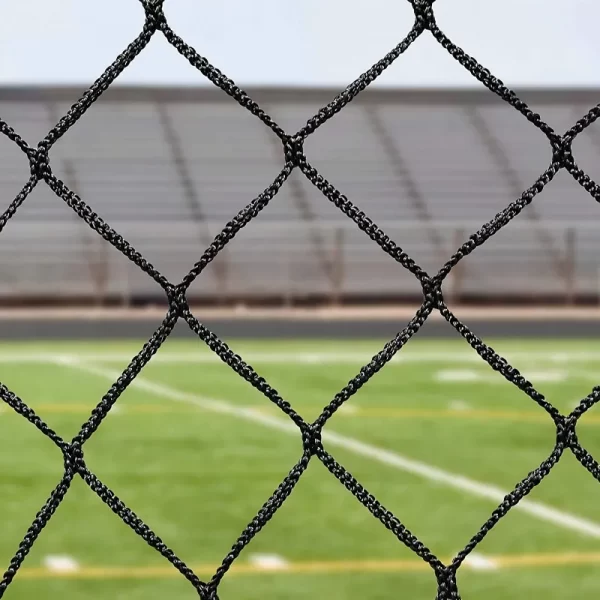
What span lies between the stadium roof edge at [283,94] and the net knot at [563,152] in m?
11.8

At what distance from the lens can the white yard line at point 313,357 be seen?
253 inches

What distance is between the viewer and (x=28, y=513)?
9.84 feet

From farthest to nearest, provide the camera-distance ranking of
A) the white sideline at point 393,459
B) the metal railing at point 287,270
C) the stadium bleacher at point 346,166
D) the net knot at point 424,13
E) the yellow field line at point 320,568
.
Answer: the stadium bleacher at point 346,166
the metal railing at point 287,270
the white sideline at point 393,459
the yellow field line at point 320,568
the net knot at point 424,13

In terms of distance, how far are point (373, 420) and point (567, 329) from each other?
13.4 feet

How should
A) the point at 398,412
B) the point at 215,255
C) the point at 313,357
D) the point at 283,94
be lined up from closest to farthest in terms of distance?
the point at 215,255
the point at 398,412
the point at 313,357
the point at 283,94

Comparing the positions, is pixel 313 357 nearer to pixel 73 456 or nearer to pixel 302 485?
pixel 302 485

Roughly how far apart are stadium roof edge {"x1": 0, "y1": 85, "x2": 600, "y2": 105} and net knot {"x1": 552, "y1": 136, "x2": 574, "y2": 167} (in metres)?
11.8

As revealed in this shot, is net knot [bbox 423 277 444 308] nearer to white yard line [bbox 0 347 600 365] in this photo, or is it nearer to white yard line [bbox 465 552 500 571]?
white yard line [bbox 465 552 500 571]

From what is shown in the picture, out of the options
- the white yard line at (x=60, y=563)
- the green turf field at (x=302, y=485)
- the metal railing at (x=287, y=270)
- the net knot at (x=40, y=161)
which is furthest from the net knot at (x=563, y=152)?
the metal railing at (x=287, y=270)

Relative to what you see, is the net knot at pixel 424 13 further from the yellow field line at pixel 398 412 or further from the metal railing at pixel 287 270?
the metal railing at pixel 287 270

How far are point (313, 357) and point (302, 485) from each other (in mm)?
3329

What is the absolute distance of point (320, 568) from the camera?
101 inches

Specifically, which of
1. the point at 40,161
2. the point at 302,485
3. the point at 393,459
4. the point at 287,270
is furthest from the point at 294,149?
the point at 287,270

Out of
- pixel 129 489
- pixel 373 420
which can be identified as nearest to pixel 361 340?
pixel 373 420
